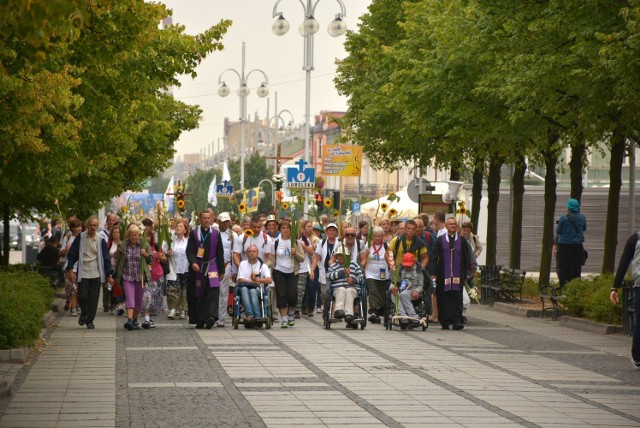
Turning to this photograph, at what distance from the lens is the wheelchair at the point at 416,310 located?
22.6 metres

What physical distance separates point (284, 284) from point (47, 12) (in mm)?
16575

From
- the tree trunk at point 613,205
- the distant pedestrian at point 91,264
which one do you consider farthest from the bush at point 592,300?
the distant pedestrian at point 91,264

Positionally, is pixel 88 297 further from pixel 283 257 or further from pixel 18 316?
pixel 18 316

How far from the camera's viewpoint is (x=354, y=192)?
386ft

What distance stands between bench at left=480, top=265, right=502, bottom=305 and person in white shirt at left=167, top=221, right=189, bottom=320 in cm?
681

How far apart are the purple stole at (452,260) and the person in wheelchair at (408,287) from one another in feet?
1.98

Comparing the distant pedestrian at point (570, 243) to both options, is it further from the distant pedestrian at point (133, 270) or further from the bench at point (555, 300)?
the distant pedestrian at point (133, 270)

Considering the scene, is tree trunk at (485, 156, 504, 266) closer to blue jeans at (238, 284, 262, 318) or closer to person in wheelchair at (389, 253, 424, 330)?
person in wheelchair at (389, 253, 424, 330)

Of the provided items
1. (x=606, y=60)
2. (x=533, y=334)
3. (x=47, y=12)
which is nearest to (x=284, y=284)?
Result: (x=533, y=334)

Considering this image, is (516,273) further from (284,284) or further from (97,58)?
(97,58)

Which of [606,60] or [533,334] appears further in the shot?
[533,334]

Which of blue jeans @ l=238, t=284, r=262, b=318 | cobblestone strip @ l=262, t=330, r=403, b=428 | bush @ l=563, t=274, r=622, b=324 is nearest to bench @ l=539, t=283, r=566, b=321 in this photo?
bush @ l=563, t=274, r=622, b=324

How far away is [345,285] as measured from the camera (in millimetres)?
22672

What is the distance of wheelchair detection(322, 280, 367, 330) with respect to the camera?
22455 mm
